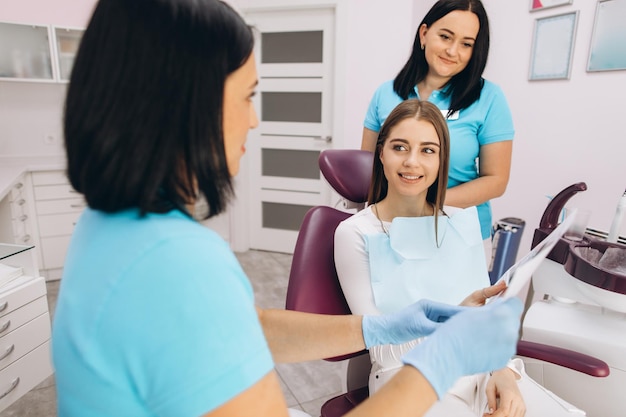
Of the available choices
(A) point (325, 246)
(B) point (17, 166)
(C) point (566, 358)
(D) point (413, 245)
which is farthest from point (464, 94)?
(B) point (17, 166)

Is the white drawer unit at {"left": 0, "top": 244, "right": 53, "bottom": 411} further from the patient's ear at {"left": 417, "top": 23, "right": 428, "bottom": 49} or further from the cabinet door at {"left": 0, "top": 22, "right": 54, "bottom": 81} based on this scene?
the cabinet door at {"left": 0, "top": 22, "right": 54, "bottom": 81}

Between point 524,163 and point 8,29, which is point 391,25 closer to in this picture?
point 524,163

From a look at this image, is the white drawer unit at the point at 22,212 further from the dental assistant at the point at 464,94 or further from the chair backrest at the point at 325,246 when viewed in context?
the dental assistant at the point at 464,94

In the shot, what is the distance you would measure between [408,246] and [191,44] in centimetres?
92

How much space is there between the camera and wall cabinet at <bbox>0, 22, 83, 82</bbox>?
2.99 m

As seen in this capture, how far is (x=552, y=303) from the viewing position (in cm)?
137

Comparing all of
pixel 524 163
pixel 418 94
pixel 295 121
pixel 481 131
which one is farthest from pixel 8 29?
pixel 524 163

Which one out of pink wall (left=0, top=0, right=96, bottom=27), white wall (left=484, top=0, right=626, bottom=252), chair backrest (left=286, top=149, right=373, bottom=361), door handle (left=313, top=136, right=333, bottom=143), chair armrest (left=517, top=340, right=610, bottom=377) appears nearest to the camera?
chair armrest (left=517, top=340, right=610, bottom=377)

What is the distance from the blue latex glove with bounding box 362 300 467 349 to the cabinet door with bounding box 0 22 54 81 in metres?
3.21

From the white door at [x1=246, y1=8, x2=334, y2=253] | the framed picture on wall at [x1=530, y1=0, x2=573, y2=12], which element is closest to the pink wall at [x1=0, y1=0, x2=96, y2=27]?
the white door at [x1=246, y1=8, x2=334, y2=253]

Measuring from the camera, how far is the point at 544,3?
2.07 meters

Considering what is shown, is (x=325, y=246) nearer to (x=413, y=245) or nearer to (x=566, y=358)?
(x=413, y=245)

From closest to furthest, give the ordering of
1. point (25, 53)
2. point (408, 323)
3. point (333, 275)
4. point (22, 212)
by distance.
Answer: point (408, 323) → point (333, 275) → point (22, 212) → point (25, 53)

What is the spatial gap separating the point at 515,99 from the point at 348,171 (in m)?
1.44
